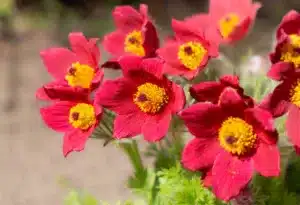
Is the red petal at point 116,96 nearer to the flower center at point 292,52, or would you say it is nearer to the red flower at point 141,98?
the red flower at point 141,98

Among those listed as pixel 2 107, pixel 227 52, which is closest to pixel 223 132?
pixel 227 52

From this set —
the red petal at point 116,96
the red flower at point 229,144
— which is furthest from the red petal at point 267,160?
the red petal at point 116,96

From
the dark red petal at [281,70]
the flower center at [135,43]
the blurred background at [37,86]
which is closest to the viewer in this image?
the dark red petal at [281,70]

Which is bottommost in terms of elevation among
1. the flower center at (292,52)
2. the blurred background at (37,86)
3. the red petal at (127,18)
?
the blurred background at (37,86)

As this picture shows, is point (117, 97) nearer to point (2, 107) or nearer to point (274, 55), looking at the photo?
point (274, 55)

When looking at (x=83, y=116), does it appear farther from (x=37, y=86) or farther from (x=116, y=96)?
(x=37, y=86)

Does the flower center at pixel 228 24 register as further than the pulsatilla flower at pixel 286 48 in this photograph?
Yes
